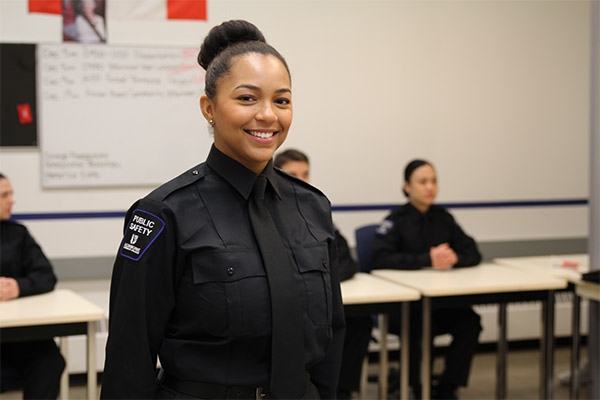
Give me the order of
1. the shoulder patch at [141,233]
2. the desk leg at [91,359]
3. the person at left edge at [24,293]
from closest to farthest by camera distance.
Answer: the shoulder patch at [141,233], the desk leg at [91,359], the person at left edge at [24,293]

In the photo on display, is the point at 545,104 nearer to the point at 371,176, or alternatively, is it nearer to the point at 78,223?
the point at 371,176

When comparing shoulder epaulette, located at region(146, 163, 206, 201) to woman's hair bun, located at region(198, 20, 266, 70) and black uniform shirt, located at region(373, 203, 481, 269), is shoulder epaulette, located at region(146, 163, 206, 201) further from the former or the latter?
black uniform shirt, located at region(373, 203, 481, 269)

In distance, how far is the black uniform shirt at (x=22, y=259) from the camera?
11.4 ft

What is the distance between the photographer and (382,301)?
3510mm

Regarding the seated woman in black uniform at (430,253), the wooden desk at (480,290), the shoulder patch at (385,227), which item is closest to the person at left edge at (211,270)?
the wooden desk at (480,290)

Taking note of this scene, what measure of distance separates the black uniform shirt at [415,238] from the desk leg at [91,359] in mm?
1659

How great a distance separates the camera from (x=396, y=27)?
4.91 meters

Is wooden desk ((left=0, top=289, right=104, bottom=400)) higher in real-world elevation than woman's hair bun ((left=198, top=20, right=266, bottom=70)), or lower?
lower

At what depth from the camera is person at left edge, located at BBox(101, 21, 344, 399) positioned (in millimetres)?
1406

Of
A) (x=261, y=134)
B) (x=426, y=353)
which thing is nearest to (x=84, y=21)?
(x=426, y=353)

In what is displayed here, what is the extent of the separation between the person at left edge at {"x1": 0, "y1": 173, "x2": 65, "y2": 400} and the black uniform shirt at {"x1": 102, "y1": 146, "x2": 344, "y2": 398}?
208 centimetres

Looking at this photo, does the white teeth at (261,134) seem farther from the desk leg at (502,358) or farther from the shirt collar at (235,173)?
the desk leg at (502,358)

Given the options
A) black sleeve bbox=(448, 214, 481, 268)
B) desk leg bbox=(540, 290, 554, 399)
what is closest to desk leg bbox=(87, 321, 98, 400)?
black sleeve bbox=(448, 214, 481, 268)

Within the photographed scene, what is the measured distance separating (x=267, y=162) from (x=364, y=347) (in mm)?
2604
